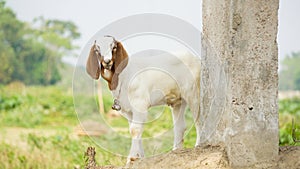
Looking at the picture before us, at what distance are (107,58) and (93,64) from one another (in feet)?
0.32

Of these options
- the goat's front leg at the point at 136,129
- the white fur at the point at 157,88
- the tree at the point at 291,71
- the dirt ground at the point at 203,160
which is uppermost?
the tree at the point at 291,71

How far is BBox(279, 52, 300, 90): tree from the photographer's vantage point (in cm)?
1527

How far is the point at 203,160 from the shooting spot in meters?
2.93

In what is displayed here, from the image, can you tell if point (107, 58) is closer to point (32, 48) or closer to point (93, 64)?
point (93, 64)

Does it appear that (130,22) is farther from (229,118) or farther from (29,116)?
(29,116)

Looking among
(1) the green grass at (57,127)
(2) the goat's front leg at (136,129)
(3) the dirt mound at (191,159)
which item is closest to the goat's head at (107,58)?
(2) the goat's front leg at (136,129)

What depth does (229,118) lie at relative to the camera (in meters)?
2.92

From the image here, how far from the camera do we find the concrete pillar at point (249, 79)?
2902mm

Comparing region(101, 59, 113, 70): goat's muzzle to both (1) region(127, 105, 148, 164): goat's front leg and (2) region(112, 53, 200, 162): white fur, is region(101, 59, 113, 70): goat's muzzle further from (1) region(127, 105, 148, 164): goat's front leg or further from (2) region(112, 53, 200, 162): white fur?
(1) region(127, 105, 148, 164): goat's front leg

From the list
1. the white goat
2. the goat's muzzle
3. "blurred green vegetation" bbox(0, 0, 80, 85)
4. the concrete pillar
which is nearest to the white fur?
the white goat

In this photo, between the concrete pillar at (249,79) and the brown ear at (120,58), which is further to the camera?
the brown ear at (120,58)

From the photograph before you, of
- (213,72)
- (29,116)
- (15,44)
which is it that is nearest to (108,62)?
(213,72)

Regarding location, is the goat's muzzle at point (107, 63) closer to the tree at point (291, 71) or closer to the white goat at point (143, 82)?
the white goat at point (143, 82)

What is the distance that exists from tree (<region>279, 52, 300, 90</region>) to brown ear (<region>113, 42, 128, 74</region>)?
12.5 m
